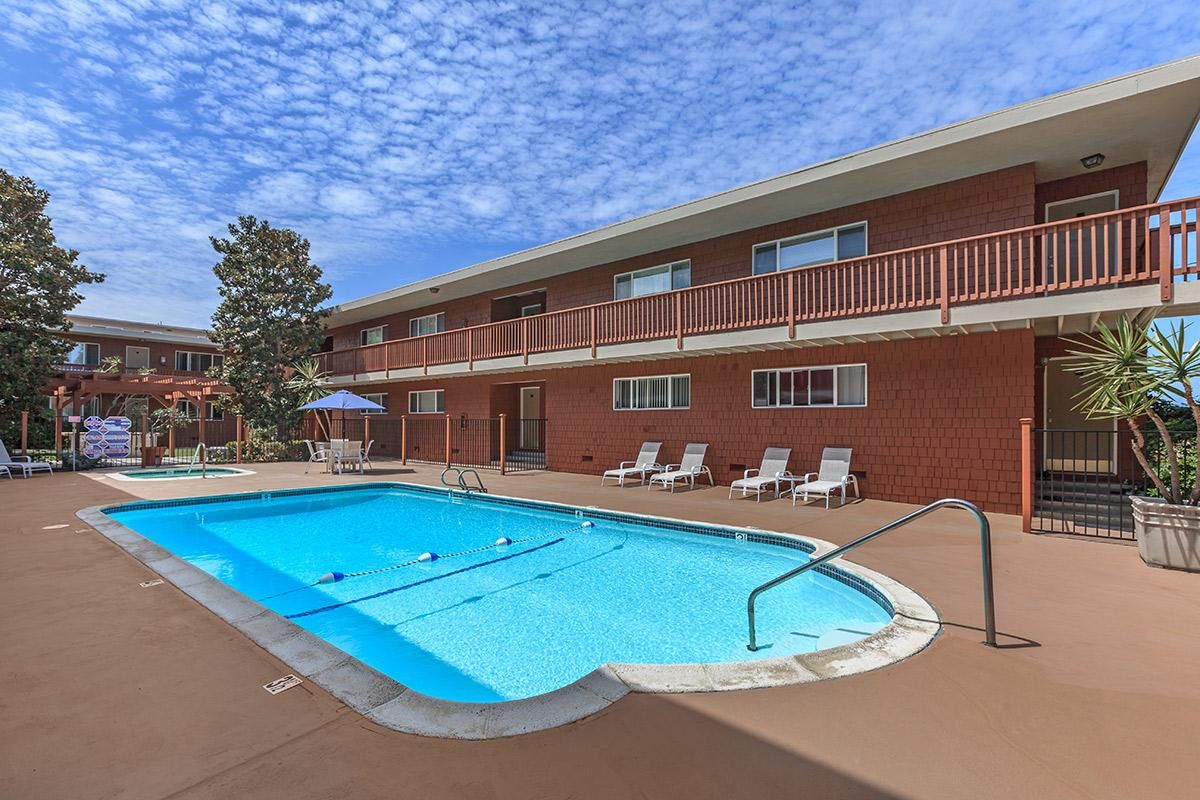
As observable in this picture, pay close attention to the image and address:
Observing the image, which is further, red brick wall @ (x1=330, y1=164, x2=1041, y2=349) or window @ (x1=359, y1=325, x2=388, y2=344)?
window @ (x1=359, y1=325, x2=388, y2=344)

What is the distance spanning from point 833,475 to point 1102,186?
21.7 feet

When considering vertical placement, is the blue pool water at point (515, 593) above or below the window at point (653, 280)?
below

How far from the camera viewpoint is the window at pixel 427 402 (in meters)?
20.7

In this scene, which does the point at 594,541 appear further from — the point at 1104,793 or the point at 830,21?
the point at 830,21

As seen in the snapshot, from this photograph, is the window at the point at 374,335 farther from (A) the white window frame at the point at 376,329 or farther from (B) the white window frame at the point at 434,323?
(B) the white window frame at the point at 434,323

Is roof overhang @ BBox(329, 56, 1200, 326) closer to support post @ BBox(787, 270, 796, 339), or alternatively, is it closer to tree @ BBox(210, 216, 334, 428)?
support post @ BBox(787, 270, 796, 339)

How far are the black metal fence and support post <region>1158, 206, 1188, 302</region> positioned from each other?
198 centimetres

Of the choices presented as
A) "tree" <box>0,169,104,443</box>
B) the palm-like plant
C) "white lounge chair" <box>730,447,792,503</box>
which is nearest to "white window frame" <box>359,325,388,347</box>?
the palm-like plant

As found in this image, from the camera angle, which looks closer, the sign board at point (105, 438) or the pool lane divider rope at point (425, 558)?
the pool lane divider rope at point (425, 558)

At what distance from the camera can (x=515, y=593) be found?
6418mm

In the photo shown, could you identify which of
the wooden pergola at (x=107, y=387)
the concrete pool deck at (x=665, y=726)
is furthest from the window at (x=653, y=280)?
the wooden pergola at (x=107, y=387)

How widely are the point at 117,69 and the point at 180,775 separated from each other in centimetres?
1392

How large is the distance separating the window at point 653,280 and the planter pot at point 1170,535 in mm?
9372

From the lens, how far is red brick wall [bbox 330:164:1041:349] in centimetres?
943
